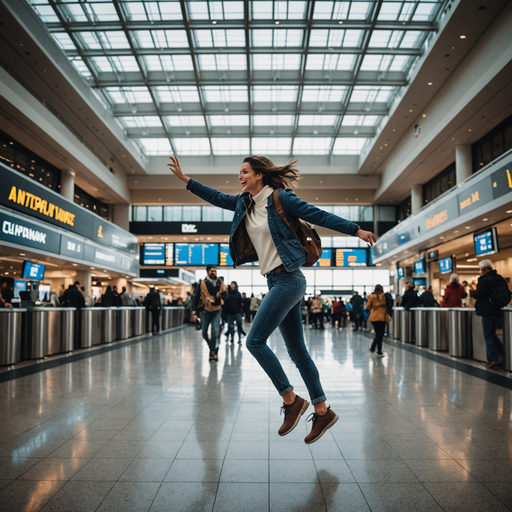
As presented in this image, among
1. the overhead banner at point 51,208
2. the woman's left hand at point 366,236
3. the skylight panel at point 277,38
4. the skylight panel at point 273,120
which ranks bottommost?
the woman's left hand at point 366,236

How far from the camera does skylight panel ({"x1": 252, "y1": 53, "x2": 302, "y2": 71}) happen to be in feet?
62.7

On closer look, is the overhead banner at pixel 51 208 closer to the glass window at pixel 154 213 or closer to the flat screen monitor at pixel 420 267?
the glass window at pixel 154 213

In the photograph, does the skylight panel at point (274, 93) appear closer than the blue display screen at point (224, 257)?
Yes

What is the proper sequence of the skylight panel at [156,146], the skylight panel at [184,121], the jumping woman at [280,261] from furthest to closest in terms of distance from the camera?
the skylight panel at [156,146] → the skylight panel at [184,121] → the jumping woman at [280,261]

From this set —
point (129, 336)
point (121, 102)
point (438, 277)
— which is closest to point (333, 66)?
point (121, 102)

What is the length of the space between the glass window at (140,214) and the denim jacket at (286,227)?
2974 centimetres

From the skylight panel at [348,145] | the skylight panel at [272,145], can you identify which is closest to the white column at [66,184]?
the skylight panel at [272,145]

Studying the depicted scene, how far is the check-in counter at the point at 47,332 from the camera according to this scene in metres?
8.44

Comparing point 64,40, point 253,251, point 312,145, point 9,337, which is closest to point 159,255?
point 312,145

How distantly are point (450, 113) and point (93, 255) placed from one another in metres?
16.7

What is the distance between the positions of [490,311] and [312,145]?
21.2m

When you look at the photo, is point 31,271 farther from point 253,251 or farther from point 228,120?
point 253,251

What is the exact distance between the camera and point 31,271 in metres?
17.4

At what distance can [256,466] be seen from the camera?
268 cm
